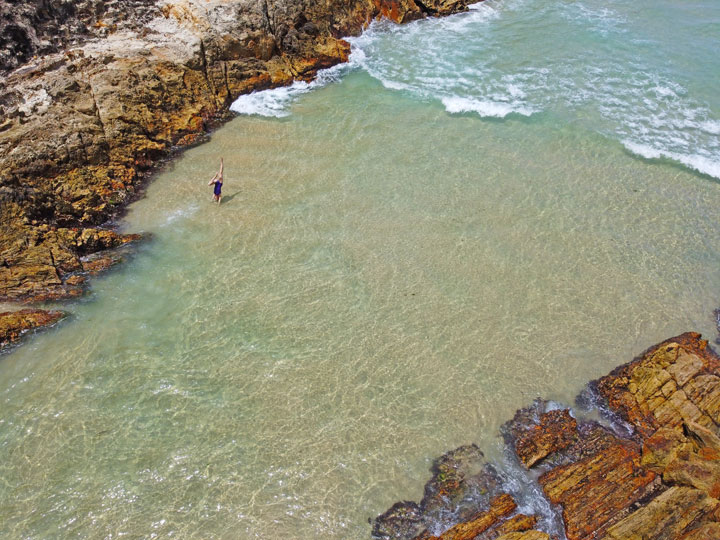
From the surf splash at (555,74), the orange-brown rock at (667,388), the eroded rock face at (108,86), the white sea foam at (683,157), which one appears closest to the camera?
the orange-brown rock at (667,388)

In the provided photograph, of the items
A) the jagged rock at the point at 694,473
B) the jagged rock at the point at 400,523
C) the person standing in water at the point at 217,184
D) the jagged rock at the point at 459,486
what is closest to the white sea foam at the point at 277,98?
the person standing in water at the point at 217,184

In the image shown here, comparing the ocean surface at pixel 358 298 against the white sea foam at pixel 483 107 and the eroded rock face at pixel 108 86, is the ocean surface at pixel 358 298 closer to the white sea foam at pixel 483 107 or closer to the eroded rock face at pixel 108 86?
the white sea foam at pixel 483 107

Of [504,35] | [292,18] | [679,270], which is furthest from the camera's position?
[504,35]

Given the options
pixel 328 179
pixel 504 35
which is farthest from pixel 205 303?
pixel 504 35

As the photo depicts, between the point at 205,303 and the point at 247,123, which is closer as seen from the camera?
the point at 205,303

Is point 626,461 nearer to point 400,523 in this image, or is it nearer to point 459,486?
point 459,486

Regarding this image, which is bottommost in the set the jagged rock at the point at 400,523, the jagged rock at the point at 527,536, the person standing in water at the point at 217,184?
the jagged rock at the point at 400,523

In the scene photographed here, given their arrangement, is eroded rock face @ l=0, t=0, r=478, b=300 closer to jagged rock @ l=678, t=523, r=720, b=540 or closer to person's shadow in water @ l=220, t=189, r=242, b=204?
person's shadow in water @ l=220, t=189, r=242, b=204

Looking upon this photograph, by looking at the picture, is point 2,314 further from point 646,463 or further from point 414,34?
point 414,34
